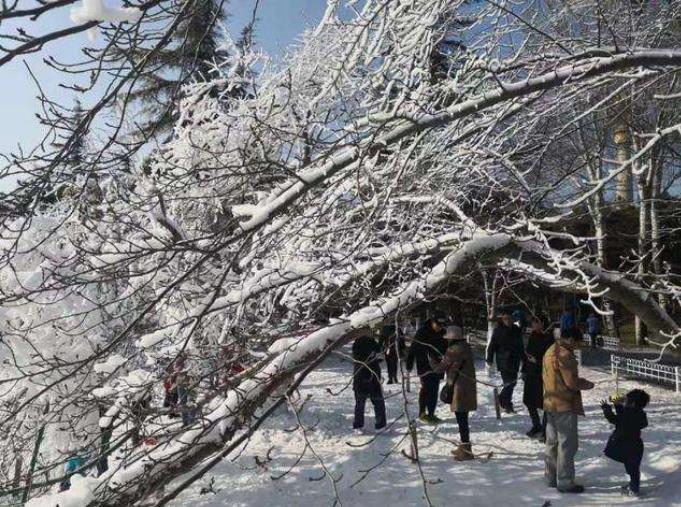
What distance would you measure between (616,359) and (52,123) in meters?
12.3

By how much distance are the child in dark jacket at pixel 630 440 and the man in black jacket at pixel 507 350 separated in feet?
8.87

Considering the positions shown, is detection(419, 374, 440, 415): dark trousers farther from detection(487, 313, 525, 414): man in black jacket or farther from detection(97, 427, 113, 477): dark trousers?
detection(97, 427, 113, 477): dark trousers

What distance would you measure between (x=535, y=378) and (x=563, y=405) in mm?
1757

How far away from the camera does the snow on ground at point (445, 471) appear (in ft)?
20.3

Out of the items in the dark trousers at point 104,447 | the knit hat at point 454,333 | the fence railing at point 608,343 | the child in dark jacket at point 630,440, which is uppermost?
the knit hat at point 454,333

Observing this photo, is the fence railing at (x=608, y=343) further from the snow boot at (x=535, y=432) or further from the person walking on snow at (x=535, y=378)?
the snow boot at (x=535, y=432)

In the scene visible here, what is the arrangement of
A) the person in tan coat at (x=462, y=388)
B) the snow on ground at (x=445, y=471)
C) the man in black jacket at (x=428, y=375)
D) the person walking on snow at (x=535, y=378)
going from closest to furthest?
the snow on ground at (x=445, y=471), the person in tan coat at (x=462, y=388), the person walking on snow at (x=535, y=378), the man in black jacket at (x=428, y=375)

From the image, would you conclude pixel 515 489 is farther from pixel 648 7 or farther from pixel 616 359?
pixel 616 359

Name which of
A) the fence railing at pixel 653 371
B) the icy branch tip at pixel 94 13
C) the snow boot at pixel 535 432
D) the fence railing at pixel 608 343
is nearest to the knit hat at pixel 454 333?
the snow boot at pixel 535 432

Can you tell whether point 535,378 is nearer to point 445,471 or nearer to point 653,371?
point 445,471

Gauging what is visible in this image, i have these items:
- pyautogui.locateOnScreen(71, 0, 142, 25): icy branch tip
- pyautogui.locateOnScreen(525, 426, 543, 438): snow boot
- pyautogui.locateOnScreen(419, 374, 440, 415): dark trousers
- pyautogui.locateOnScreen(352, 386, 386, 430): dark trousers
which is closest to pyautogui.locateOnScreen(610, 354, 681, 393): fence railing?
pyautogui.locateOnScreen(525, 426, 543, 438): snow boot

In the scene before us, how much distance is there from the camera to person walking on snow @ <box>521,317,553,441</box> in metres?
7.73

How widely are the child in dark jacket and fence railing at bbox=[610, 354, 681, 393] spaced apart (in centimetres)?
516

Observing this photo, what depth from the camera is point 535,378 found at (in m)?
7.73
